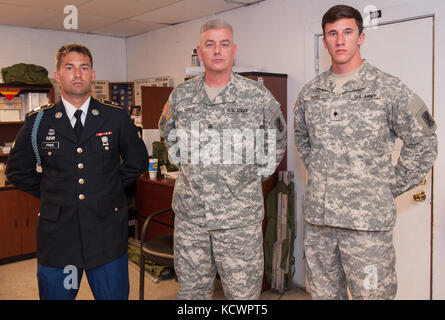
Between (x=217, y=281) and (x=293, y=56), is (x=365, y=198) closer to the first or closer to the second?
(x=293, y=56)

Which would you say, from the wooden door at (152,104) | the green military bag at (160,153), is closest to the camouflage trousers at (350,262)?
the green military bag at (160,153)

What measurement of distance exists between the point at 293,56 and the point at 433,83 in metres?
Answer: 1.20

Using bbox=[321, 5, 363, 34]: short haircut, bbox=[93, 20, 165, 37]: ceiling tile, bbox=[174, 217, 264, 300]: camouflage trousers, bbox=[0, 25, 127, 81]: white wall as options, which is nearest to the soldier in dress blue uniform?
bbox=[174, 217, 264, 300]: camouflage trousers

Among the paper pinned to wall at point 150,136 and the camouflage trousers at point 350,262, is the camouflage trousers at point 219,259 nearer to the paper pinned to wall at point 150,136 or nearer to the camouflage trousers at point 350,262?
the camouflage trousers at point 350,262

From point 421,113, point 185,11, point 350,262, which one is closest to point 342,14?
point 421,113

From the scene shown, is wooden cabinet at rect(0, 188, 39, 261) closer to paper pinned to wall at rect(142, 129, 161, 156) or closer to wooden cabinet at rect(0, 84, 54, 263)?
wooden cabinet at rect(0, 84, 54, 263)

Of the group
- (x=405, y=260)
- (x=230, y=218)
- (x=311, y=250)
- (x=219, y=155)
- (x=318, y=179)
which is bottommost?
(x=405, y=260)

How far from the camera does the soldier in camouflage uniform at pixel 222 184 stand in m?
1.96

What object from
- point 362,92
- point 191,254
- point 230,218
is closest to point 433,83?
point 362,92

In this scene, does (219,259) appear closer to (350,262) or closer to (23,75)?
(350,262)

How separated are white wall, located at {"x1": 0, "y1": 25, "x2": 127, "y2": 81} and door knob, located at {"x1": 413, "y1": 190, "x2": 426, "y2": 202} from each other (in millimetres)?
4300

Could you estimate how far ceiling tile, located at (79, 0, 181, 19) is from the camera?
3.85 m

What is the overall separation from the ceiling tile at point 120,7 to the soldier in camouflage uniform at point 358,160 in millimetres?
2385

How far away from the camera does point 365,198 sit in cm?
193
